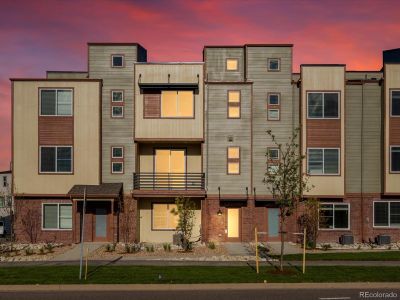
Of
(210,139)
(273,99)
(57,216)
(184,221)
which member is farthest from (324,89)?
(57,216)

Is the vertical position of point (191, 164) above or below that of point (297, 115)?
below

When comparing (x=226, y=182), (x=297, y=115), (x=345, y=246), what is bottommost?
(x=345, y=246)

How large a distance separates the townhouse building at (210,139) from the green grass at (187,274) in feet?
38.1

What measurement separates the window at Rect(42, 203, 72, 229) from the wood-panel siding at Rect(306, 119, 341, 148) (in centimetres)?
1654

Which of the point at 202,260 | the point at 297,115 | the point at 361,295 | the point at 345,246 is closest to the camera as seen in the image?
the point at 361,295

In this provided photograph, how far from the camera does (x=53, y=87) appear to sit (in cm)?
3688

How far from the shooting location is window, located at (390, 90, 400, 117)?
36750 millimetres

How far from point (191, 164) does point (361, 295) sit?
20.5 metres

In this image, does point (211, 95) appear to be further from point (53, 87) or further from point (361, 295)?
point (361, 295)

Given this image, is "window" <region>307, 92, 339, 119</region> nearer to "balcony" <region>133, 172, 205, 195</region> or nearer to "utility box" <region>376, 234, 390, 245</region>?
"utility box" <region>376, 234, 390, 245</region>

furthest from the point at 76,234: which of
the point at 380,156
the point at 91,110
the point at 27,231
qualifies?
the point at 380,156

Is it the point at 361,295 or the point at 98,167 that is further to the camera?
the point at 98,167

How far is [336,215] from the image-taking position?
37188 millimetres

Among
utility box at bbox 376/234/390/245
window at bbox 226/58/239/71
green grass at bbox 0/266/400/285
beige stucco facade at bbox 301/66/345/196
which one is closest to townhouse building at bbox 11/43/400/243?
beige stucco facade at bbox 301/66/345/196
